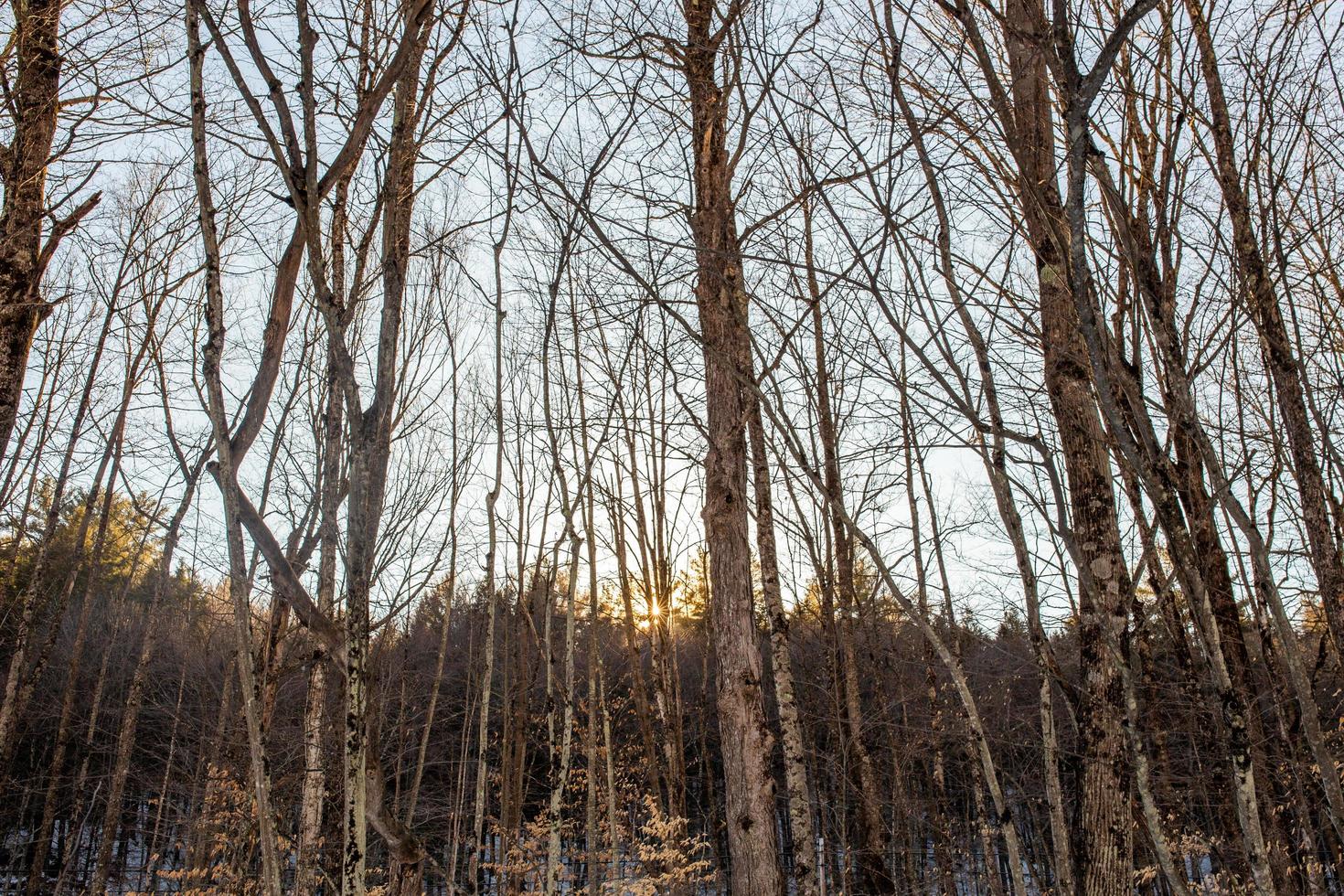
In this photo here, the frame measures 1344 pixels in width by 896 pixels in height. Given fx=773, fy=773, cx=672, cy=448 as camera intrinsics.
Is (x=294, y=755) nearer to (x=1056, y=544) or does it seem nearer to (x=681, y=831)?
(x=681, y=831)

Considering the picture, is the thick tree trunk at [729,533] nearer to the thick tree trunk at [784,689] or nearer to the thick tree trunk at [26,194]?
the thick tree trunk at [784,689]

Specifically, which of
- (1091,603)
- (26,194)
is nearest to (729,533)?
(1091,603)

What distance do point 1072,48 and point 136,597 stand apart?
95.1 ft

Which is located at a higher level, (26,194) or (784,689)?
(26,194)

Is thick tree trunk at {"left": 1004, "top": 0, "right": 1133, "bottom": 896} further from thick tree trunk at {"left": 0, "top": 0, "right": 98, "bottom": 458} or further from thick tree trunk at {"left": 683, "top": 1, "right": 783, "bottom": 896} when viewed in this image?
thick tree trunk at {"left": 0, "top": 0, "right": 98, "bottom": 458}

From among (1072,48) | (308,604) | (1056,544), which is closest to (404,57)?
(308,604)

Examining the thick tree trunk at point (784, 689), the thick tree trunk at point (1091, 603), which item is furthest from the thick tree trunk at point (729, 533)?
the thick tree trunk at point (1091, 603)

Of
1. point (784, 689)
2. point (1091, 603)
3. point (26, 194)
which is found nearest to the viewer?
point (1091, 603)

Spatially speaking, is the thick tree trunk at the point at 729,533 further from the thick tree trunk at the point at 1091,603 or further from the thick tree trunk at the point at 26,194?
the thick tree trunk at the point at 26,194

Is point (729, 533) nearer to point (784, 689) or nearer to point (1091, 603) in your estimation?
point (784, 689)

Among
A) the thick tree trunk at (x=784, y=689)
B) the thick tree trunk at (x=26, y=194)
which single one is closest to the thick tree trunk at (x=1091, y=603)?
the thick tree trunk at (x=784, y=689)

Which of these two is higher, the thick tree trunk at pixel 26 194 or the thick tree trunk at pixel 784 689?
the thick tree trunk at pixel 26 194

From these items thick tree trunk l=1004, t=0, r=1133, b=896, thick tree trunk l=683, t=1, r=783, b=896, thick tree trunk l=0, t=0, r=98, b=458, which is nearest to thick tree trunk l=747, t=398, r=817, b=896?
thick tree trunk l=683, t=1, r=783, b=896

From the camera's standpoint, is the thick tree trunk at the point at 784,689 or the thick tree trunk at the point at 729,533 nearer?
the thick tree trunk at the point at 729,533
